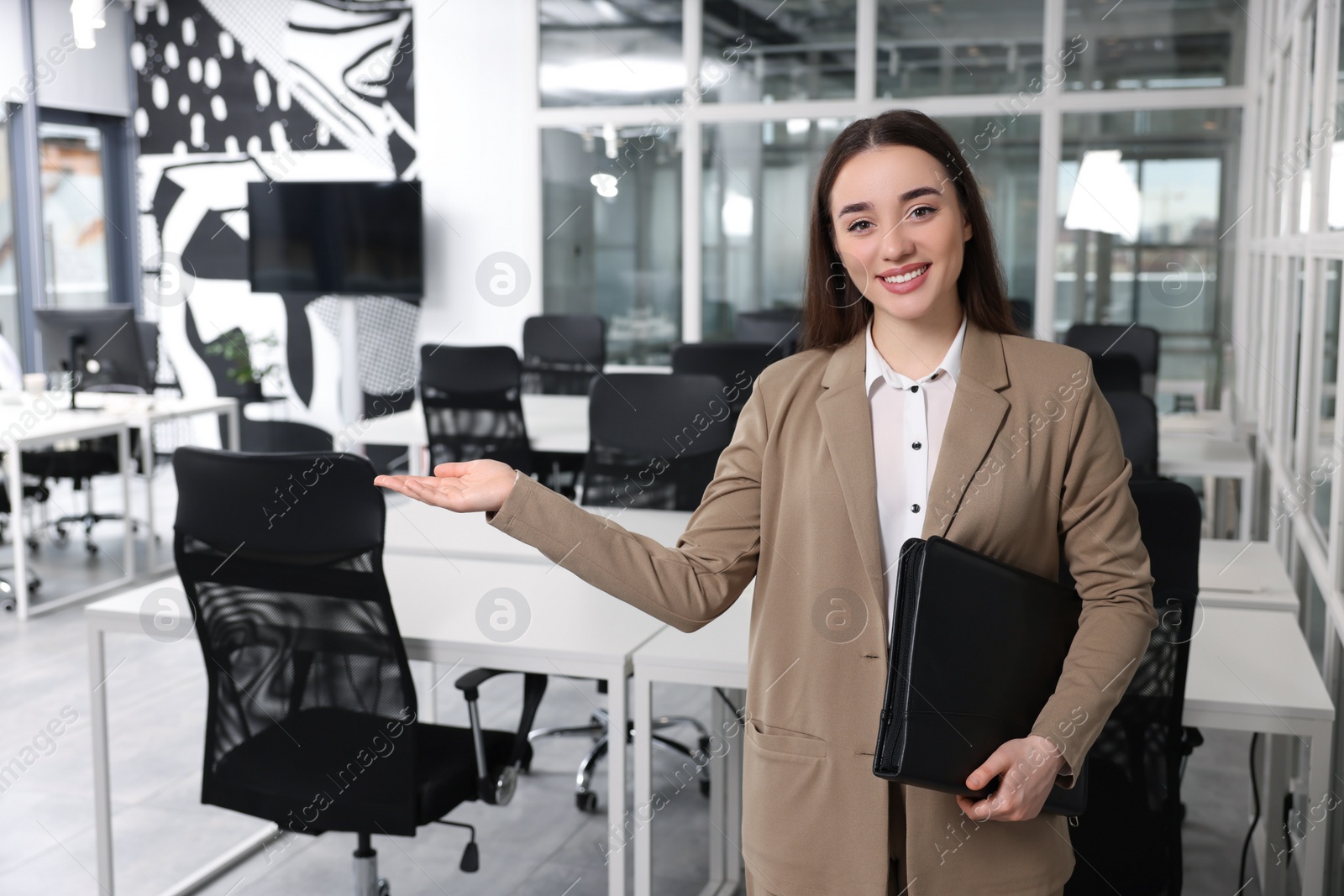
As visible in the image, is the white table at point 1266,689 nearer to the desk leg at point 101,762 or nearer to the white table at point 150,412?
the desk leg at point 101,762

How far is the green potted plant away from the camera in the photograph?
7645mm

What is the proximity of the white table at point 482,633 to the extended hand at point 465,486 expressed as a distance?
2.89 ft

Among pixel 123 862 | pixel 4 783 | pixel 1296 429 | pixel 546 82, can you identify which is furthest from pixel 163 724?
pixel 546 82

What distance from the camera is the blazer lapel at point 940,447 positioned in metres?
1.36

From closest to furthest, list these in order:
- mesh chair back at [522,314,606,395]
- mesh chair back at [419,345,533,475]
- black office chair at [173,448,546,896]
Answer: black office chair at [173,448,546,896], mesh chair back at [419,345,533,475], mesh chair back at [522,314,606,395]

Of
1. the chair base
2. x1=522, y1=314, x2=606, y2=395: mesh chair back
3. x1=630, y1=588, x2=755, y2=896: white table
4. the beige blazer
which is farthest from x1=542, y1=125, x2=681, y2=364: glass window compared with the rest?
the beige blazer

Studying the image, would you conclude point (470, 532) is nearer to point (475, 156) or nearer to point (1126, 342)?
point (1126, 342)


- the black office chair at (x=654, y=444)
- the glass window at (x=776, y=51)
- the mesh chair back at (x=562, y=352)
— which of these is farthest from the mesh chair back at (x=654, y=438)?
the glass window at (x=776, y=51)

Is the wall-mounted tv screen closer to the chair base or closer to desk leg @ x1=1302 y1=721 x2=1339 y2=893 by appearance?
the chair base

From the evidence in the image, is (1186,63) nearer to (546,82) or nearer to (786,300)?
(786,300)

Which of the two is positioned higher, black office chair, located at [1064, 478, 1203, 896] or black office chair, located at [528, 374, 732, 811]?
black office chair, located at [528, 374, 732, 811]

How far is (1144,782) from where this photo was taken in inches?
77.5

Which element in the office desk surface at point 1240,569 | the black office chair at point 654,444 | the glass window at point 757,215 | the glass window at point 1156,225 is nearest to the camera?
the office desk surface at point 1240,569

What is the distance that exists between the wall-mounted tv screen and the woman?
633 centimetres
